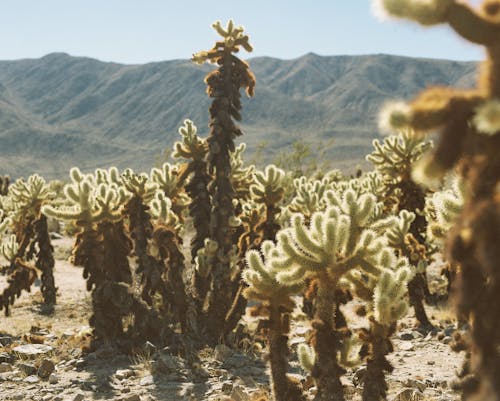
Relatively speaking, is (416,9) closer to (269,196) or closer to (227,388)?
(227,388)

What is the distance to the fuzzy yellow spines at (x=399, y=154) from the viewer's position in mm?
13133

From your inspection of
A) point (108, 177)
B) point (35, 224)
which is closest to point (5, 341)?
point (108, 177)

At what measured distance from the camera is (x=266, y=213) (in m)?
11.7

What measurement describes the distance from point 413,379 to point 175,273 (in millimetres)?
5083

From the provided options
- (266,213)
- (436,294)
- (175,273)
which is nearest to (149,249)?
(175,273)

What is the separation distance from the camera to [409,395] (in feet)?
23.8

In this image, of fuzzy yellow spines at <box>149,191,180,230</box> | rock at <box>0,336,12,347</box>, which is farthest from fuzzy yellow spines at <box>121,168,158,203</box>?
rock at <box>0,336,12,347</box>

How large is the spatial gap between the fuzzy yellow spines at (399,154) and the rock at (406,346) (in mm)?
4618

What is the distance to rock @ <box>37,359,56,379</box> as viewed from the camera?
8.94 meters

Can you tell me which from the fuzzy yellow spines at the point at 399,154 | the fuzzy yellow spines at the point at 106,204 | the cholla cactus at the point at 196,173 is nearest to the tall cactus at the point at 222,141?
the cholla cactus at the point at 196,173

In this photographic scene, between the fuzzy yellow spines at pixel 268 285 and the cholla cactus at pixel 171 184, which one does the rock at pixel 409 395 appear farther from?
the cholla cactus at pixel 171 184

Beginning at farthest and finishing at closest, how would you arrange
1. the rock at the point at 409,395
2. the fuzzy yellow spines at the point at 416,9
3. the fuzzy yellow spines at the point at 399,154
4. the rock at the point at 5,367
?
the fuzzy yellow spines at the point at 399,154 < the rock at the point at 5,367 < the rock at the point at 409,395 < the fuzzy yellow spines at the point at 416,9

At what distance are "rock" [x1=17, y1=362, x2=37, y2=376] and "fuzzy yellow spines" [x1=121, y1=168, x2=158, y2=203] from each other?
3.84m

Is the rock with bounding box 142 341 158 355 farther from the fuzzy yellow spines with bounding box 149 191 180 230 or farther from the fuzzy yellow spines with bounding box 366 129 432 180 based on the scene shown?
the fuzzy yellow spines with bounding box 366 129 432 180
